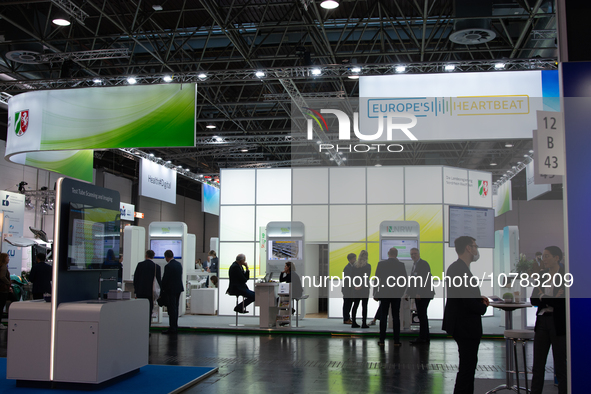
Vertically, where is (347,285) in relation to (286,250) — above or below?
below

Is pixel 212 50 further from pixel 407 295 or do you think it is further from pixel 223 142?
pixel 407 295

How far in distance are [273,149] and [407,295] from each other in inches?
511

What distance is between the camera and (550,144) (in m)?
3.60

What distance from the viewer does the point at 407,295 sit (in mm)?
9406

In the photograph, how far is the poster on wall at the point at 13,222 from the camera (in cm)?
1405

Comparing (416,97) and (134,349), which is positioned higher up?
(416,97)

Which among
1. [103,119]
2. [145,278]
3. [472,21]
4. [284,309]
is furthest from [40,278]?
[472,21]

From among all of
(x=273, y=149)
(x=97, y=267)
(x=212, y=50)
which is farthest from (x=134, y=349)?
(x=273, y=149)

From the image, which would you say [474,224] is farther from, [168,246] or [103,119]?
[168,246]

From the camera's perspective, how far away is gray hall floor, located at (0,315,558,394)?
5461 mm

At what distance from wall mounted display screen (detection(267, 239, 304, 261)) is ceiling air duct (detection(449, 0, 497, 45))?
5.03 m

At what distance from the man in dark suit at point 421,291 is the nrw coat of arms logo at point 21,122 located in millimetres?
6927

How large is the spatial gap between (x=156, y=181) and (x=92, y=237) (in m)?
10.4

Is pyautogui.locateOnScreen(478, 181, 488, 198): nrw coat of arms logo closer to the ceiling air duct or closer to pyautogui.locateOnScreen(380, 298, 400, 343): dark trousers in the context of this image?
pyautogui.locateOnScreen(380, 298, 400, 343): dark trousers
